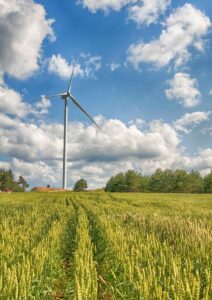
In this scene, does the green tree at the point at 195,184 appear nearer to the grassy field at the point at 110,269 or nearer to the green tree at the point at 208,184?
the green tree at the point at 208,184

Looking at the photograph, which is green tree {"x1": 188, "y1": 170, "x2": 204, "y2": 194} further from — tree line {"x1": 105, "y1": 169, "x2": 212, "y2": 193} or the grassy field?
the grassy field

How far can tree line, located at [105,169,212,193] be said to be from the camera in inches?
5950

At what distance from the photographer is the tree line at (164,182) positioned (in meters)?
151

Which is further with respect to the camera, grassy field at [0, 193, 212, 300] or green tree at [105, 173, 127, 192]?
green tree at [105, 173, 127, 192]

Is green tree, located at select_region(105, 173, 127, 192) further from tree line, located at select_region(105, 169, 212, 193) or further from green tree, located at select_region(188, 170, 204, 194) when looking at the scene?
green tree, located at select_region(188, 170, 204, 194)

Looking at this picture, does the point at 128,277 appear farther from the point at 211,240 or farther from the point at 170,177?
the point at 170,177

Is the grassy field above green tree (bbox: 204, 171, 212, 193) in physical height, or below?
below

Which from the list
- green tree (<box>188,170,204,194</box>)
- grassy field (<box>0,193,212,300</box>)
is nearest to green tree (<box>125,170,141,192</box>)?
green tree (<box>188,170,204,194</box>)

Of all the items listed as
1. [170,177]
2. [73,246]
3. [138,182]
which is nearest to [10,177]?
[138,182]

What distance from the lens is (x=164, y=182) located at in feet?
531

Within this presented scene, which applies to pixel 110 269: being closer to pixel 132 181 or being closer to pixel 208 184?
pixel 208 184

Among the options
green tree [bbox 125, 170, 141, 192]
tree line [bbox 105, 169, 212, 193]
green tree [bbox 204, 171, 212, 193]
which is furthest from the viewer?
green tree [bbox 125, 170, 141, 192]

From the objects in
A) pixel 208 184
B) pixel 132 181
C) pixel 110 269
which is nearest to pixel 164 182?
pixel 132 181

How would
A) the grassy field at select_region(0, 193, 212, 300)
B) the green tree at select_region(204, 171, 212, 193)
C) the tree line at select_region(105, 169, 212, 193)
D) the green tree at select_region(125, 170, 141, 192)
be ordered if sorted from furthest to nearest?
the green tree at select_region(125, 170, 141, 192), the tree line at select_region(105, 169, 212, 193), the green tree at select_region(204, 171, 212, 193), the grassy field at select_region(0, 193, 212, 300)
